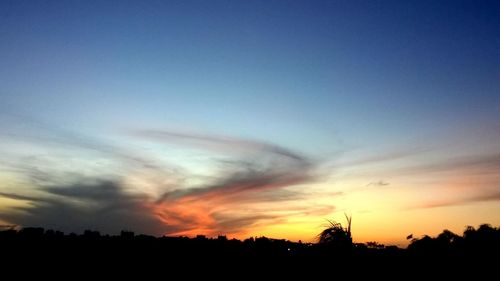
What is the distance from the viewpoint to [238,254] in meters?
24.4

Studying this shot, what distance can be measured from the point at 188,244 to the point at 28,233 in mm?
8072

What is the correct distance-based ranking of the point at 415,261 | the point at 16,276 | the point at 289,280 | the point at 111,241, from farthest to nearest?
1. the point at 415,261
2. the point at 289,280
3. the point at 111,241
4. the point at 16,276

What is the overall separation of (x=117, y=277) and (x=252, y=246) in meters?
9.32

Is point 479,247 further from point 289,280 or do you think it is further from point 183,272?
point 183,272

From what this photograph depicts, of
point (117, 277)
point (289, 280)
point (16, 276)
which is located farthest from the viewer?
point (289, 280)

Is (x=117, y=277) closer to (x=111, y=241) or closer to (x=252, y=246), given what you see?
(x=111, y=241)

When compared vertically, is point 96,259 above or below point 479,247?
below

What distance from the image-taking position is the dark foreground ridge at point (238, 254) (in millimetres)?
18625

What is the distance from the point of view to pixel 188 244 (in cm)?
2338

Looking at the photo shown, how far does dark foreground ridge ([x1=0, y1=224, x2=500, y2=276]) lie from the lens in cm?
1862

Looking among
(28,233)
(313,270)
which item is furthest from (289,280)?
(28,233)

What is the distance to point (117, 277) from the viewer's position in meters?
19.0

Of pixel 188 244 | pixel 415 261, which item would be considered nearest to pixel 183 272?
pixel 188 244

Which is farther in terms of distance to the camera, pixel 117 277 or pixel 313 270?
pixel 313 270
